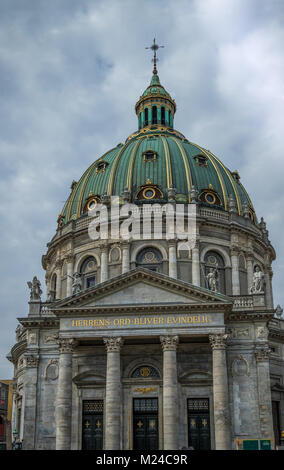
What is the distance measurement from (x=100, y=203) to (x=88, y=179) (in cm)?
479

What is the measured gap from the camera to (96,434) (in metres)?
42.4

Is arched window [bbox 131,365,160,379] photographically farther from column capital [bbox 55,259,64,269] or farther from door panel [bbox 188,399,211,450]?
column capital [bbox 55,259,64,269]

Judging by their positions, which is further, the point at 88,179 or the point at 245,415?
the point at 88,179

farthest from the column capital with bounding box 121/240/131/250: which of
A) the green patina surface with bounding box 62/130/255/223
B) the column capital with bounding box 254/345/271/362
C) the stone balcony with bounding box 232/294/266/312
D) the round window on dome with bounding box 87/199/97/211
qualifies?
the column capital with bounding box 254/345/271/362

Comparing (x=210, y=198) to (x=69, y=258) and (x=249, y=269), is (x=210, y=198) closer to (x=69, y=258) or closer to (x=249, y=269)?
(x=249, y=269)

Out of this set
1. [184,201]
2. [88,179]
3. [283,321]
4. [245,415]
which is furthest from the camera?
[88,179]

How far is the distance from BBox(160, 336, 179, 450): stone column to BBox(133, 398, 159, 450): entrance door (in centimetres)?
290

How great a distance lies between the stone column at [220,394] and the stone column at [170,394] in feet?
8.00

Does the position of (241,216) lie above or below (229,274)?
above

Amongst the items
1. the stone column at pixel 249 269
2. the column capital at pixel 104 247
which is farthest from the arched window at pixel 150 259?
the stone column at pixel 249 269

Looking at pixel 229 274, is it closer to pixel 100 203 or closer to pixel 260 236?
pixel 260 236

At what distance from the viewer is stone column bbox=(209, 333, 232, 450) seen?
125 feet
